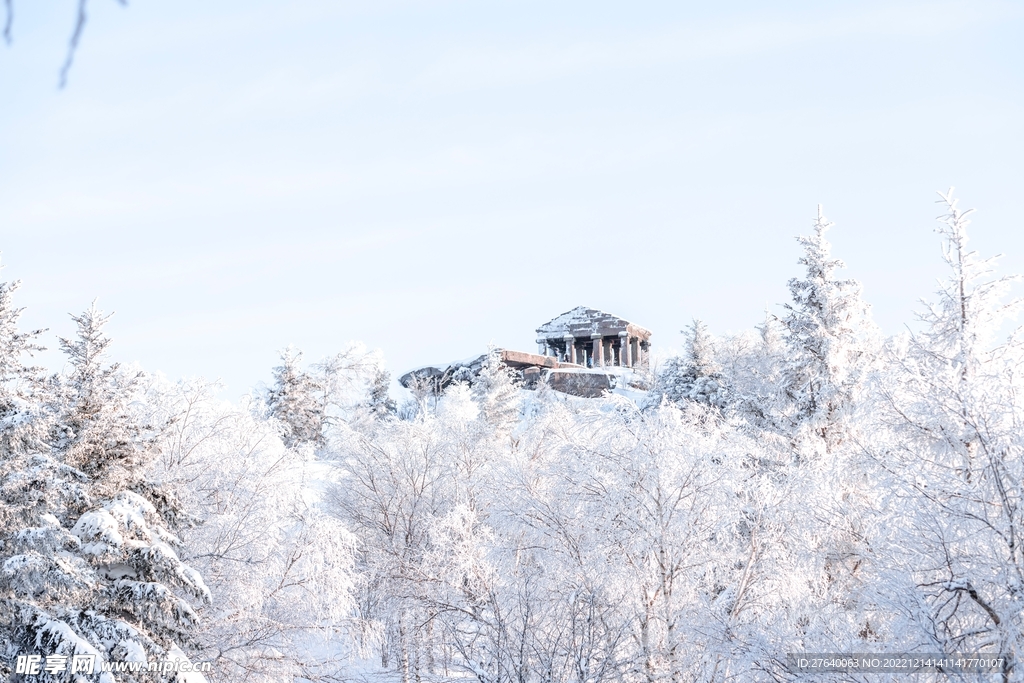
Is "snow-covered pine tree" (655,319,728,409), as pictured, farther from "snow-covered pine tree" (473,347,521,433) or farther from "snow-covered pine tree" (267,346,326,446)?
"snow-covered pine tree" (267,346,326,446)

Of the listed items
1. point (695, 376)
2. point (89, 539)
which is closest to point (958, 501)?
point (89, 539)

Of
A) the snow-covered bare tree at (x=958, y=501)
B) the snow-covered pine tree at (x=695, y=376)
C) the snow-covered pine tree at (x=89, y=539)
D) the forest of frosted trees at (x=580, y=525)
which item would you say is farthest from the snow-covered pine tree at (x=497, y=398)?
the snow-covered bare tree at (x=958, y=501)

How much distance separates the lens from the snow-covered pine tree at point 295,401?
56.6 meters

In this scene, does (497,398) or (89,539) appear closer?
(89,539)

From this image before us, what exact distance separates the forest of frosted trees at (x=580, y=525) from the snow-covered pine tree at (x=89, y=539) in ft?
0.16

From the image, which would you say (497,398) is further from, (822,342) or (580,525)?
(580,525)

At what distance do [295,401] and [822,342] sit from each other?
123ft

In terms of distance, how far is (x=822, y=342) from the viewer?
28547 mm

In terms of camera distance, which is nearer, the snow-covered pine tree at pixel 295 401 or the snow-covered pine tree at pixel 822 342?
the snow-covered pine tree at pixel 822 342

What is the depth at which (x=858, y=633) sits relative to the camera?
14.8m

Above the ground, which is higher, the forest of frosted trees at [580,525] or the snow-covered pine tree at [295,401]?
the snow-covered pine tree at [295,401]

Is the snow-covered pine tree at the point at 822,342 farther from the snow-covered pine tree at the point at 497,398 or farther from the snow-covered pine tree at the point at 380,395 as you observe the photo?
the snow-covered pine tree at the point at 380,395

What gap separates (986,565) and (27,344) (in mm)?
15938

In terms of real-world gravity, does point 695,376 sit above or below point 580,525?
above
